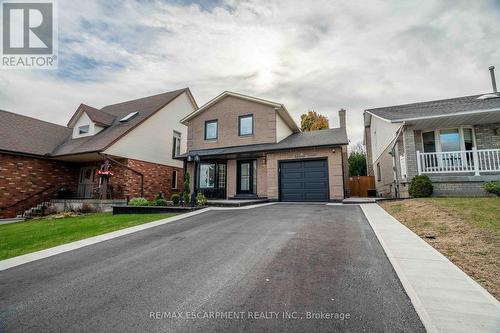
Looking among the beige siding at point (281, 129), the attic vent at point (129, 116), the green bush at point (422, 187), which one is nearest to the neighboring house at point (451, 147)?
the green bush at point (422, 187)

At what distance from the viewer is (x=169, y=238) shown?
5.83 m

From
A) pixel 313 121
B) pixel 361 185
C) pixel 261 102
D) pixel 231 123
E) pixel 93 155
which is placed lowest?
pixel 361 185

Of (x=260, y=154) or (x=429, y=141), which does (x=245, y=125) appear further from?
(x=429, y=141)

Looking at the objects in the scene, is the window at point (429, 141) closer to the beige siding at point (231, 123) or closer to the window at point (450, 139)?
the window at point (450, 139)

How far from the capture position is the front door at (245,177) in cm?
1508

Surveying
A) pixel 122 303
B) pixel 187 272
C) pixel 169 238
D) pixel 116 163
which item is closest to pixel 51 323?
pixel 122 303

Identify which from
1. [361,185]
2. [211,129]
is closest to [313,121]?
[361,185]

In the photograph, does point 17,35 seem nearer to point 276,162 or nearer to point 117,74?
point 117,74

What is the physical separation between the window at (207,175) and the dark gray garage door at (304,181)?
498 centimetres

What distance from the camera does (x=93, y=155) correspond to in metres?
15.2

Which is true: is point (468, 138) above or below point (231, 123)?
below

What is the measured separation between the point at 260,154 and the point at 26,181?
49.9 ft

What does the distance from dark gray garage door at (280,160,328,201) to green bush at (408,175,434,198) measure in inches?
161

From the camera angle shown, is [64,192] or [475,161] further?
[64,192]
